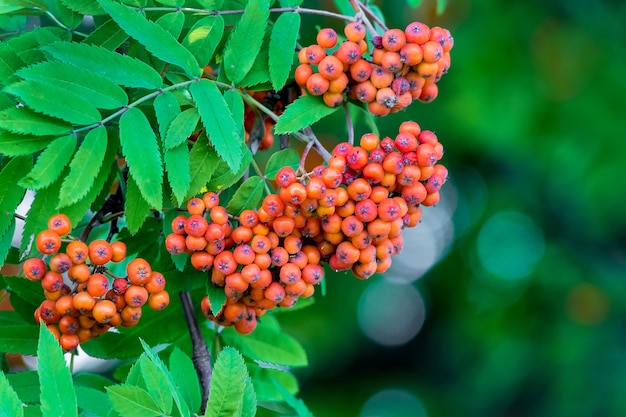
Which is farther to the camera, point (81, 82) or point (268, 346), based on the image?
point (268, 346)

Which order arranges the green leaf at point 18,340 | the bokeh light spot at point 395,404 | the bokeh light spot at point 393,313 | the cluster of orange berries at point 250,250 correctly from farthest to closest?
the bokeh light spot at point 393,313
the bokeh light spot at point 395,404
the green leaf at point 18,340
the cluster of orange berries at point 250,250

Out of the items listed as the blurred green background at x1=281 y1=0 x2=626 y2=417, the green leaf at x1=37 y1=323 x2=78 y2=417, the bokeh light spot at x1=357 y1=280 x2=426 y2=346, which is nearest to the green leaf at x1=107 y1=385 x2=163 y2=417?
the green leaf at x1=37 y1=323 x2=78 y2=417

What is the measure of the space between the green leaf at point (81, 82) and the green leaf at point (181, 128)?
0.08m

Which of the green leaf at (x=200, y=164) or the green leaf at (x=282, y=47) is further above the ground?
the green leaf at (x=282, y=47)

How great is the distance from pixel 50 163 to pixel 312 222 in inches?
11.5

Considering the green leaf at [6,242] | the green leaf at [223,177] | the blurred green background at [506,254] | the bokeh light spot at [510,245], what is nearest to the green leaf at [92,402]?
the green leaf at [6,242]

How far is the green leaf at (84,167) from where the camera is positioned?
84 centimetres

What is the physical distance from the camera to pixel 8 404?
0.76 meters

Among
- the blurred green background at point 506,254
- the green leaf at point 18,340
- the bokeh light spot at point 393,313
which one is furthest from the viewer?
the bokeh light spot at point 393,313

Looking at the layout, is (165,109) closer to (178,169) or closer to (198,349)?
(178,169)

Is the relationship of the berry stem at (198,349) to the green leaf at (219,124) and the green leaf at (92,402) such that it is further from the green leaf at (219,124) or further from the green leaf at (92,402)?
the green leaf at (219,124)

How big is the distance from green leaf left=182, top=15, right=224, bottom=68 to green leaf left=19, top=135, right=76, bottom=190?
0.17m

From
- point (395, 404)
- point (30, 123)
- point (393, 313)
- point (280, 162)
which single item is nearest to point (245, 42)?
point (280, 162)

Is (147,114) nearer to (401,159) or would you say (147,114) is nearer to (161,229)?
(161,229)
